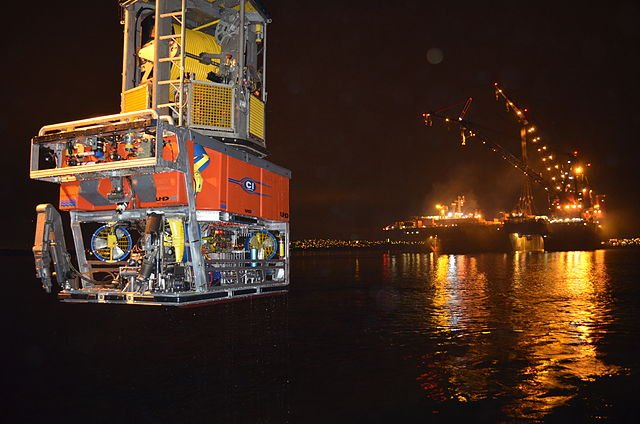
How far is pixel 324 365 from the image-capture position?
7.66 metres

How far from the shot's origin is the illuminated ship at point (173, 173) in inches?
454

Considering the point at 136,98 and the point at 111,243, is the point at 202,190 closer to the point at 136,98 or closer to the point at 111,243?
the point at 111,243

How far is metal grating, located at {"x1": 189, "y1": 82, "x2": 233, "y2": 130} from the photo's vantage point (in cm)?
1367

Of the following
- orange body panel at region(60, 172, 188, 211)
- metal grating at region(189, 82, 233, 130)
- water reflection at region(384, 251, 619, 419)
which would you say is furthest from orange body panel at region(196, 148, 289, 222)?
water reflection at region(384, 251, 619, 419)

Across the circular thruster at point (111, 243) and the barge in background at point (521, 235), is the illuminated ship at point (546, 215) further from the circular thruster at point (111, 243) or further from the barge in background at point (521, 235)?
the circular thruster at point (111, 243)

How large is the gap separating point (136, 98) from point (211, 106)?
7.63 ft

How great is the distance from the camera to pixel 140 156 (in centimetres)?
1136

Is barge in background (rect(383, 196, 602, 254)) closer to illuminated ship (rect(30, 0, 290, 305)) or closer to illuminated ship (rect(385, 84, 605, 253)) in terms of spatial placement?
illuminated ship (rect(385, 84, 605, 253))

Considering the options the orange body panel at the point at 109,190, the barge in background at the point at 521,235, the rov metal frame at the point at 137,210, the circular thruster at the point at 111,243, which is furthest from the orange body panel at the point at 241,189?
the barge in background at the point at 521,235

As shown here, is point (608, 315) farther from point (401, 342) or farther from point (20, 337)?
point (20, 337)

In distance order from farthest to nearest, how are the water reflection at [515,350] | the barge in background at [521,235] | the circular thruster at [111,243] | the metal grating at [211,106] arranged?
the barge in background at [521,235] < the circular thruster at [111,243] < the metal grating at [211,106] < the water reflection at [515,350]

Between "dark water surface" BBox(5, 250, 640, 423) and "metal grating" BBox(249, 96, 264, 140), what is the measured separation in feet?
17.0

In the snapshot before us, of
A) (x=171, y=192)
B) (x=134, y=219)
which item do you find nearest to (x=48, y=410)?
(x=171, y=192)

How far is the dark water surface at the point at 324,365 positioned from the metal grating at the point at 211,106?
16.9 feet
